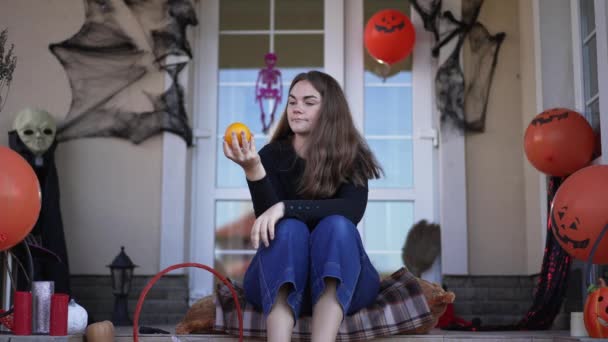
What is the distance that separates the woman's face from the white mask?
7.95ft

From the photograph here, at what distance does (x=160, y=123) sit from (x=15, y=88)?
839mm

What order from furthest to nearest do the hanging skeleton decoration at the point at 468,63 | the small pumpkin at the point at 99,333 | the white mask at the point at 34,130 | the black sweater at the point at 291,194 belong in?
the hanging skeleton decoration at the point at 468,63 < the white mask at the point at 34,130 < the small pumpkin at the point at 99,333 < the black sweater at the point at 291,194

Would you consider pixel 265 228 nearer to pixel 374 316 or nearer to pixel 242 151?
pixel 242 151

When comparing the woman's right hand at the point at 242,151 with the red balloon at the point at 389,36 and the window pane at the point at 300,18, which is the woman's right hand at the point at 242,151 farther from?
the window pane at the point at 300,18

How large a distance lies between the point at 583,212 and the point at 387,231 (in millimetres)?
2312

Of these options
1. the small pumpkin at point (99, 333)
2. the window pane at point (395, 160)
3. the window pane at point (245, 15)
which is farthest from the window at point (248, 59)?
the small pumpkin at point (99, 333)

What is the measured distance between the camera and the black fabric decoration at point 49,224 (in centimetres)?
464

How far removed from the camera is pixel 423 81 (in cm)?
524

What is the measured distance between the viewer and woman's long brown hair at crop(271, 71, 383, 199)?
2693 millimetres

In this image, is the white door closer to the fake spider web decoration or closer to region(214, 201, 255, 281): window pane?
region(214, 201, 255, 281): window pane

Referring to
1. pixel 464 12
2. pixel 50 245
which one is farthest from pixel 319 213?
pixel 464 12

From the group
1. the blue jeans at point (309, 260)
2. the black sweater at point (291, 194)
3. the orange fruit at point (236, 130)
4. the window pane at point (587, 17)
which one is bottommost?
the blue jeans at point (309, 260)

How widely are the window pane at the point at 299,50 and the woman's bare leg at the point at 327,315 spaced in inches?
120

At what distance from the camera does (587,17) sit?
4.30 m
